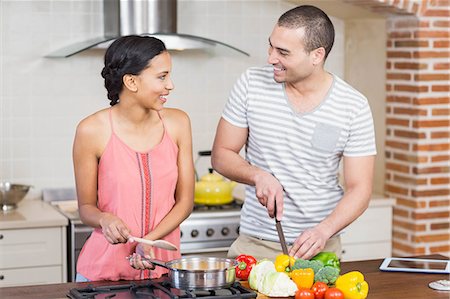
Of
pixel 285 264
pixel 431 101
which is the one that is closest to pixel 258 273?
pixel 285 264

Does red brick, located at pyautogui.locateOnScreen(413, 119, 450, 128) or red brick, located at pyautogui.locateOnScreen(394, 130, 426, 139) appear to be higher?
red brick, located at pyautogui.locateOnScreen(413, 119, 450, 128)

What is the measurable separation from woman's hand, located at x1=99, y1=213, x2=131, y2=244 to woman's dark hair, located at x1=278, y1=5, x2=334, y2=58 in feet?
3.10

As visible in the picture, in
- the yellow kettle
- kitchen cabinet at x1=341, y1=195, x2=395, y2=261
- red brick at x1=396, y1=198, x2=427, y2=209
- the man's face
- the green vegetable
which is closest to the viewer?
the green vegetable

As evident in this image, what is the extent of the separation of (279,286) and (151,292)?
0.39m

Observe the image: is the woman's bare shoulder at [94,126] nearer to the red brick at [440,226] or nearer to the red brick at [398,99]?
the red brick at [398,99]

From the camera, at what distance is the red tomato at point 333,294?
2.62 metres

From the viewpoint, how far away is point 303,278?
2.70 metres

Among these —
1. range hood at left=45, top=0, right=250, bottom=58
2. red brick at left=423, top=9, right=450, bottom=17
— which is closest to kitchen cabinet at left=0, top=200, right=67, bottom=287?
range hood at left=45, top=0, right=250, bottom=58

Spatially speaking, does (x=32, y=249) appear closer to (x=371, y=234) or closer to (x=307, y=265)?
(x=371, y=234)

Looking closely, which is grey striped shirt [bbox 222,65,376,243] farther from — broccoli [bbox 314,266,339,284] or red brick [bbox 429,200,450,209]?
red brick [bbox 429,200,450,209]

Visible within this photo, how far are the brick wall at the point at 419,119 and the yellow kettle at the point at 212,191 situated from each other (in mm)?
1060

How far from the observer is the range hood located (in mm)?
4730

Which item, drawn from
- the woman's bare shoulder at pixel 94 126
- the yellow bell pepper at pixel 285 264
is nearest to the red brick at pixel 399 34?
the woman's bare shoulder at pixel 94 126

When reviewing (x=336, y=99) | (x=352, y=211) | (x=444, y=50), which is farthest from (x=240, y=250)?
(x=444, y=50)
